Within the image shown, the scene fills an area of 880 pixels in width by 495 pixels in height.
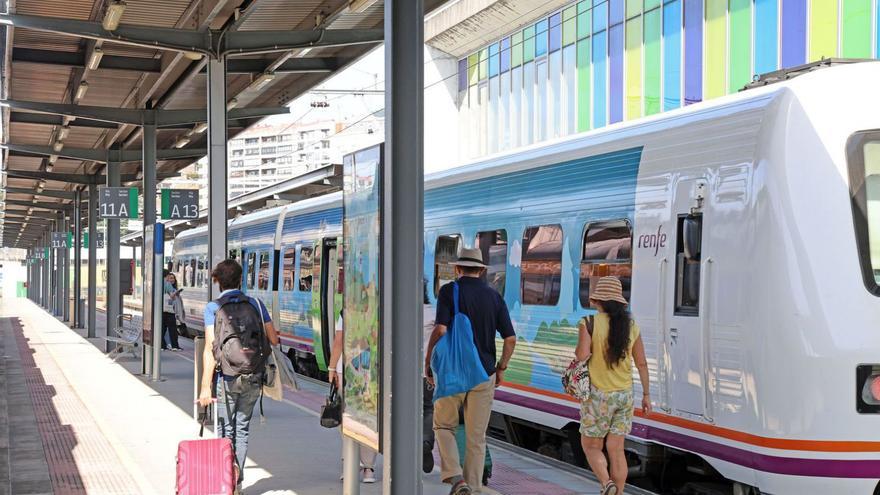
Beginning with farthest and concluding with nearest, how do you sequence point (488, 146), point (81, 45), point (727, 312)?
point (488, 146) → point (81, 45) → point (727, 312)

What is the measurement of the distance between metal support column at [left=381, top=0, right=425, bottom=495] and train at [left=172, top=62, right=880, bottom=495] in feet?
7.56

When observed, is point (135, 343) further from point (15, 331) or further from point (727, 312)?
point (727, 312)

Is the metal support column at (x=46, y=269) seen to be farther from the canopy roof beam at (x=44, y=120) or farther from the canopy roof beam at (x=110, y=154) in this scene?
the canopy roof beam at (x=44, y=120)

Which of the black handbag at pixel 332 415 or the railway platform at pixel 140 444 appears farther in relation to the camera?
the railway platform at pixel 140 444

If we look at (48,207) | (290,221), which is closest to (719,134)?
(290,221)

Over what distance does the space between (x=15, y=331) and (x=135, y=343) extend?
1450 cm

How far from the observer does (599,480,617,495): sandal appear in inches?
313

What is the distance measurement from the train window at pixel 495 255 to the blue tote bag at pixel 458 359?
3071 millimetres

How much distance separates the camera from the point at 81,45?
17547 millimetres

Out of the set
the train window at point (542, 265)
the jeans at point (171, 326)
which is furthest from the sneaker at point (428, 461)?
the jeans at point (171, 326)

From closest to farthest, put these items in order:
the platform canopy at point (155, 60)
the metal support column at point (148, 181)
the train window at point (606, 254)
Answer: the train window at point (606, 254)
the platform canopy at point (155, 60)
the metal support column at point (148, 181)

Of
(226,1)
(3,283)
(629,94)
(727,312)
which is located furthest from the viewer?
(3,283)

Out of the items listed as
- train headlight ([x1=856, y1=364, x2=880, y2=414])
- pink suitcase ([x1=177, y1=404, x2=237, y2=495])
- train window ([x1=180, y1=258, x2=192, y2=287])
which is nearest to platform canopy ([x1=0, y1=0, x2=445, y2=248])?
train window ([x1=180, y1=258, x2=192, y2=287])

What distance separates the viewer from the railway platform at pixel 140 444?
367 inches
